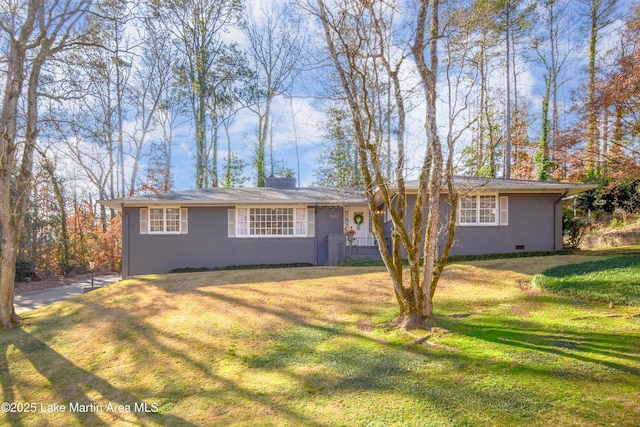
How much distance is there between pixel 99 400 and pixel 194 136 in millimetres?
21632

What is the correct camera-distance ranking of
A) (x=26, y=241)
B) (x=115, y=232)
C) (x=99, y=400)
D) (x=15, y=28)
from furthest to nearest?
(x=115, y=232)
(x=26, y=241)
(x=15, y=28)
(x=99, y=400)

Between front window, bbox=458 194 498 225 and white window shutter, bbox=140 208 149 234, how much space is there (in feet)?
37.2

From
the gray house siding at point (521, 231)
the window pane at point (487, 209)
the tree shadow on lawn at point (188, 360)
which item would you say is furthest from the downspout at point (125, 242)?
the window pane at point (487, 209)

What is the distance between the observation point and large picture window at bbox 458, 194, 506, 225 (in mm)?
12555

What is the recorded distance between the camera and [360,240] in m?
14.8

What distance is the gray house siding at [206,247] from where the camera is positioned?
43.0ft

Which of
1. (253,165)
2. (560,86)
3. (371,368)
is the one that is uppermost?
(560,86)

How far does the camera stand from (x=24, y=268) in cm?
1468

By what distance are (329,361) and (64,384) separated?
156 inches

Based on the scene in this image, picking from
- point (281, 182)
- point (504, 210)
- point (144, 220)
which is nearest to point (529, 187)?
point (504, 210)

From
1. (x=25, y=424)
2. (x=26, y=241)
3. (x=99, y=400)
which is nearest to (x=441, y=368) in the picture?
(x=99, y=400)

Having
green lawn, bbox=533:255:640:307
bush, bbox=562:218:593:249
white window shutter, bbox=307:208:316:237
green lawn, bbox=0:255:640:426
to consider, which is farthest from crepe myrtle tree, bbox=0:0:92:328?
bush, bbox=562:218:593:249

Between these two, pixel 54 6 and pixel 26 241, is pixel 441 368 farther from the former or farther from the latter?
pixel 26 241

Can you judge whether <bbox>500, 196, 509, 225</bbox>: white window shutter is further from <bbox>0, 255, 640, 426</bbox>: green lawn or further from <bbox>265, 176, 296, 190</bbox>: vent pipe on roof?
<bbox>265, 176, 296, 190</bbox>: vent pipe on roof
